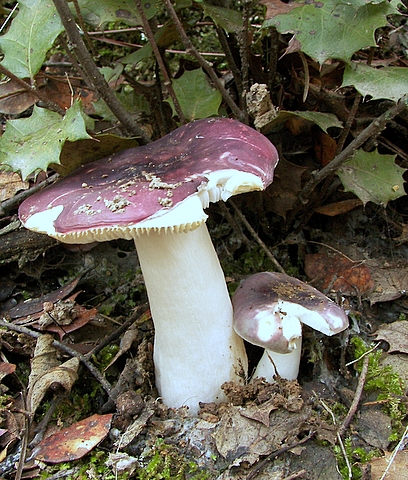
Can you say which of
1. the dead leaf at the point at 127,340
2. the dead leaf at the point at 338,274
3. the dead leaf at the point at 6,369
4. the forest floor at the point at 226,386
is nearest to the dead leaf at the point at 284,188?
the forest floor at the point at 226,386

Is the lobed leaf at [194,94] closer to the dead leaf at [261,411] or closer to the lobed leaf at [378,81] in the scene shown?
the lobed leaf at [378,81]

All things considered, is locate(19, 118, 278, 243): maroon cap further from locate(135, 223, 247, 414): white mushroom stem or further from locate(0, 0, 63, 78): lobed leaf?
locate(0, 0, 63, 78): lobed leaf

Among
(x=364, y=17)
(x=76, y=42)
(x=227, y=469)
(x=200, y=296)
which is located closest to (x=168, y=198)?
(x=200, y=296)

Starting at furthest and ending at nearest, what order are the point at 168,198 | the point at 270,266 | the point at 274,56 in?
the point at 270,266 → the point at 274,56 → the point at 168,198

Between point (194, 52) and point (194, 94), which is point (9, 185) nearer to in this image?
point (194, 94)

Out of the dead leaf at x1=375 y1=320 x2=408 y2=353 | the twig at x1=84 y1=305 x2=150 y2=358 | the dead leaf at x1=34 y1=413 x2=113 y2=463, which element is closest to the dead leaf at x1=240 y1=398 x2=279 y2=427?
the dead leaf at x1=34 y1=413 x2=113 y2=463

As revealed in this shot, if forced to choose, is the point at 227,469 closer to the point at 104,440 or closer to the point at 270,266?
the point at 104,440
